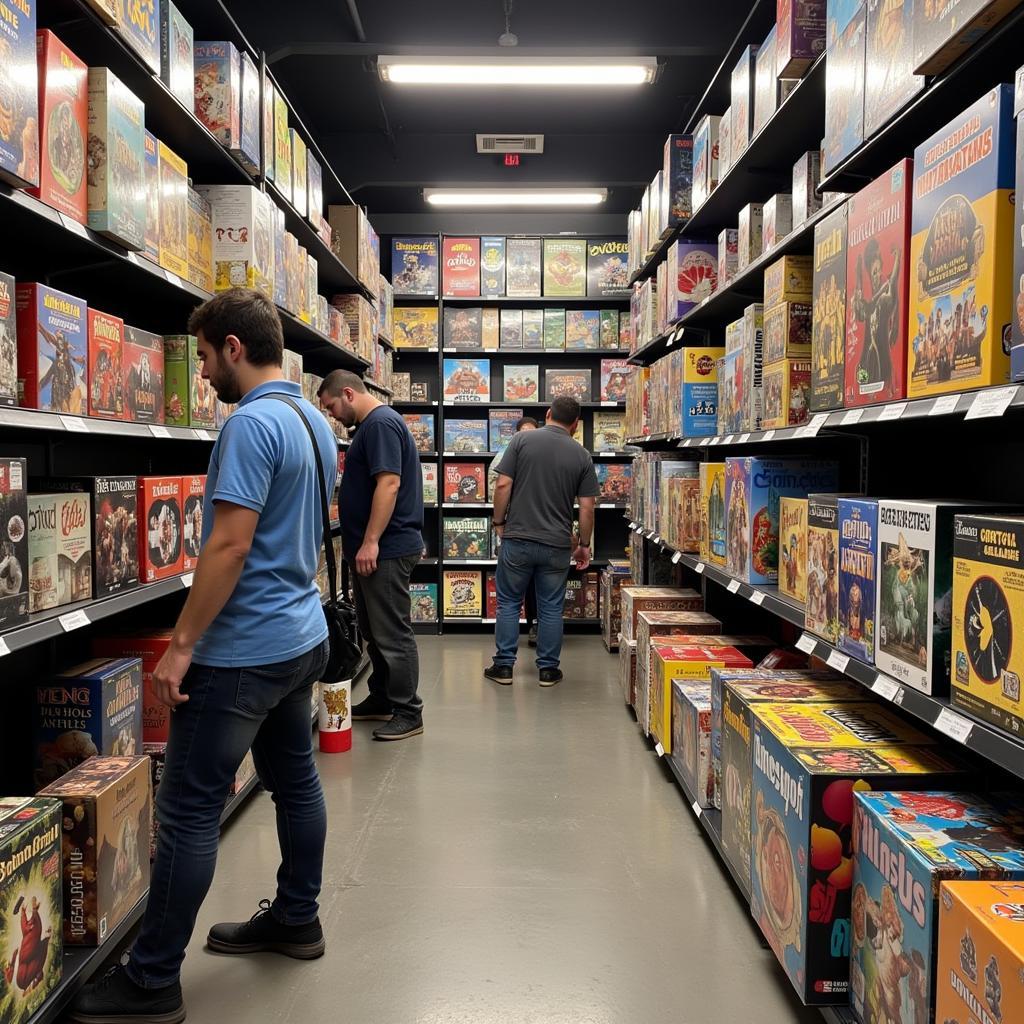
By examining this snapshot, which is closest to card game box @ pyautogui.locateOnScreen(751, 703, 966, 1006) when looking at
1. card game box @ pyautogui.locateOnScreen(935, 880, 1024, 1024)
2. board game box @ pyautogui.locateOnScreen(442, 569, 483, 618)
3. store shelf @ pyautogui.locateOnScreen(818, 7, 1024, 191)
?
card game box @ pyautogui.locateOnScreen(935, 880, 1024, 1024)

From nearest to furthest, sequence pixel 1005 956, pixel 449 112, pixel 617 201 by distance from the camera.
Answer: pixel 1005 956 → pixel 449 112 → pixel 617 201

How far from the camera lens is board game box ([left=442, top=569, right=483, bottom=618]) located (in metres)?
7.55

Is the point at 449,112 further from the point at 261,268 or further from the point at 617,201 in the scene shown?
the point at 261,268

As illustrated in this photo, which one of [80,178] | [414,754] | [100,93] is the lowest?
[414,754]

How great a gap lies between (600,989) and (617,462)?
590cm

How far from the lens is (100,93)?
2.33m

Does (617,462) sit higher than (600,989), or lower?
higher

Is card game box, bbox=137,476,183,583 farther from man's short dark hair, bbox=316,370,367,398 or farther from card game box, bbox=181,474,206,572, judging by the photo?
man's short dark hair, bbox=316,370,367,398

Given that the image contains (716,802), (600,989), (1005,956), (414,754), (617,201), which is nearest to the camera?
(1005,956)

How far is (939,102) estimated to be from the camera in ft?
6.24

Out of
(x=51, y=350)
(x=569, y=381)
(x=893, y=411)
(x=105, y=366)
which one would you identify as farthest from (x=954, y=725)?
(x=569, y=381)

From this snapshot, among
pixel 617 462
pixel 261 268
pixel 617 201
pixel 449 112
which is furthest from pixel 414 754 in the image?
pixel 617 201

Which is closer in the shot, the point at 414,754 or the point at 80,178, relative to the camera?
the point at 80,178

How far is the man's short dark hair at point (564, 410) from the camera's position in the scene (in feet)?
18.9
